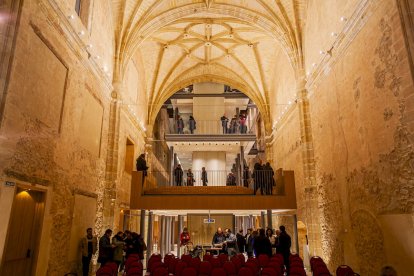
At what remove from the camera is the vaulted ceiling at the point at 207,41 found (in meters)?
12.7

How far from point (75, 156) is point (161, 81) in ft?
37.3

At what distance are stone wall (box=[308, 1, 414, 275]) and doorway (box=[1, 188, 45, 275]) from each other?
24.4 ft

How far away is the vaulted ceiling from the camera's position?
1271 cm

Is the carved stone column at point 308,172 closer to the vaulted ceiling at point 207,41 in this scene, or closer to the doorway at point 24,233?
the vaulted ceiling at point 207,41

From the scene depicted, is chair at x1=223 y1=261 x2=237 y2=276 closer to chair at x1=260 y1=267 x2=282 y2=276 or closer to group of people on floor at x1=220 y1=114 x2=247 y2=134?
chair at x1=260 y1=267 x2=282 y2=276

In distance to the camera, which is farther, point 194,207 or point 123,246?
point 194,207

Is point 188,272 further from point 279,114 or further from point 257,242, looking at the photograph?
point 279,114

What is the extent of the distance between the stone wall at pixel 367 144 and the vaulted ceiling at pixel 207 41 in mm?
4287

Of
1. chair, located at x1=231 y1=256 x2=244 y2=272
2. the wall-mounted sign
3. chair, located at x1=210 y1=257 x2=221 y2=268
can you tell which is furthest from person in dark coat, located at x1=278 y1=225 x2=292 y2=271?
the wall-mounted sign

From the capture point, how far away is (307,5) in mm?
11945

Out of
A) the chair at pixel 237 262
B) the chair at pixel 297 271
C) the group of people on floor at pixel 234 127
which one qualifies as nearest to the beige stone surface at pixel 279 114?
the chair at pixel 297 271

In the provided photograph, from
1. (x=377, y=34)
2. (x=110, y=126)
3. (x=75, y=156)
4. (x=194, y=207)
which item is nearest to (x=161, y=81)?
(x=110, y=126)

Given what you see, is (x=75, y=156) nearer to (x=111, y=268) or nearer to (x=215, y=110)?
(x=111, y=268)

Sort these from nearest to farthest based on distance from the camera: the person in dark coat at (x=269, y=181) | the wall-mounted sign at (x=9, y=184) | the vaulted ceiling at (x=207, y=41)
Answer: the wall-mounted sign at (x=9, y=184), the person in dark coat at (x=269, y=181), the vaulted ceiling at (x=207, y=41)
